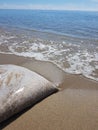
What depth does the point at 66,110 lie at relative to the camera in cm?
376

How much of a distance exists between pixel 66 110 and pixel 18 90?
46.7 inches

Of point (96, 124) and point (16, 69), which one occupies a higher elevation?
point (16, 69)

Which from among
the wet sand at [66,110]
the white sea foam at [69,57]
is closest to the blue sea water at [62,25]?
the white sea foam at [69,57]

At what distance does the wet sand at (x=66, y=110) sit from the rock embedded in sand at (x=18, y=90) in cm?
16

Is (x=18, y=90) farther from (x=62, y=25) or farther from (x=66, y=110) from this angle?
(x=62, y=25)

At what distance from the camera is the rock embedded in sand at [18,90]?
3.50 metres

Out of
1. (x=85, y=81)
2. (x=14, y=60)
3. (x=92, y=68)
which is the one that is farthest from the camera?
(x=14, y=60)

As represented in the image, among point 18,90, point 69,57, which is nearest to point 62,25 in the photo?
point 69,57

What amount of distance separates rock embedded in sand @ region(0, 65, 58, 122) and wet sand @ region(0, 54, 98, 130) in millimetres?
158

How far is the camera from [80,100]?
4117 mm

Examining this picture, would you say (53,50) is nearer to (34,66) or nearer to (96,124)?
(34,66)

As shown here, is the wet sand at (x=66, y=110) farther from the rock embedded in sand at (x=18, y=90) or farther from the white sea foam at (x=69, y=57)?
the white sea foam at (x=69, y=57)

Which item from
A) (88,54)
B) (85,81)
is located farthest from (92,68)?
(88,54)

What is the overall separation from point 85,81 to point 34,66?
202 cm
